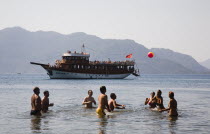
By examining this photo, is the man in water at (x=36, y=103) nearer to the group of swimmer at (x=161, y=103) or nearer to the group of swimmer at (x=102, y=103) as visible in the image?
the group of swimmer at (x=102, y=103)

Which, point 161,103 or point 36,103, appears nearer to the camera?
point 36,103

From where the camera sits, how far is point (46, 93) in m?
20.0

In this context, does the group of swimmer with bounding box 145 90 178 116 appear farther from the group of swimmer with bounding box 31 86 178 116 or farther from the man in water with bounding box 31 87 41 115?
the man in water with bounding box 31 87 41 115

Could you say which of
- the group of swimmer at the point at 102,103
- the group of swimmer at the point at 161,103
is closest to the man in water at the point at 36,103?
the group of swimmer at the point at 102,103

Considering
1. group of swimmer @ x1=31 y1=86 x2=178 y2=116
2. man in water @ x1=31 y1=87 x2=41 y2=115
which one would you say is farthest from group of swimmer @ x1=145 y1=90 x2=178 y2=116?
man in water @ x1=31 y1=87 x2=41 y2=115

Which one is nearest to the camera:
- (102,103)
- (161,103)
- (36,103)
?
(36,103)

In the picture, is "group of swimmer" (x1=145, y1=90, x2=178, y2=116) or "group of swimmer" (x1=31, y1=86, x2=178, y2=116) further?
"group of swimmer" (x1=145, y1=90, x2=178, y2=116)

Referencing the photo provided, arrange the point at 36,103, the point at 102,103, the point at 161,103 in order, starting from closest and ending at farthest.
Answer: the point at 36,103 < the point at 102,103 < the point at 161,103

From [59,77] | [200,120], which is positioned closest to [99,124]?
[200,120]

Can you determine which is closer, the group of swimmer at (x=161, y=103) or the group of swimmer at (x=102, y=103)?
the group of swimmer at (x=102, y=103)

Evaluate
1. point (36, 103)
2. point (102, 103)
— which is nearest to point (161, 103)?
point (102, 103)

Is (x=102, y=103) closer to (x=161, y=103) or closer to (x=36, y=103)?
(x=36, y=103)

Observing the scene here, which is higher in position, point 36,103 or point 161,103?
point 36,103

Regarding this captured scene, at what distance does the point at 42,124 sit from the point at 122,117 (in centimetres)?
504
